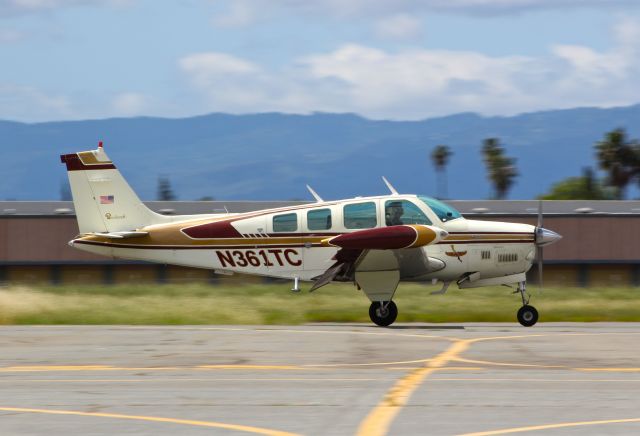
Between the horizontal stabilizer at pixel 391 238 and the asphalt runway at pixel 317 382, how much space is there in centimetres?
155

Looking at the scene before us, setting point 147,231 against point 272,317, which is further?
point 272,317

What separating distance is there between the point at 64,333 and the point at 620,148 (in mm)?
76413

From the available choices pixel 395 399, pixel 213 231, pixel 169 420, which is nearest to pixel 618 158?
pixel 213 231

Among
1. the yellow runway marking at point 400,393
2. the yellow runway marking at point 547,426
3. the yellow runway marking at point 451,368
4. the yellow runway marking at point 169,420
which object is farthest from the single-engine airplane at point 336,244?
the yellow runway marking at point 547,426

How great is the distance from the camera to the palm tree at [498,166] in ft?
308

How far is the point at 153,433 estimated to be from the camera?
8523 millimetres

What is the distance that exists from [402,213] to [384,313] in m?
1.88

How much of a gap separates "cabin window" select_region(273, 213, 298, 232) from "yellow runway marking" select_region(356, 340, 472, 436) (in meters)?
5.83

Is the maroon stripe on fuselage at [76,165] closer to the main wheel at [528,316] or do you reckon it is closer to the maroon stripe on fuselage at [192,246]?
the maroon stripe on fuselage at [192,246]

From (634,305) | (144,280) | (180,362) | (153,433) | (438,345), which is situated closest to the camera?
(153,433)

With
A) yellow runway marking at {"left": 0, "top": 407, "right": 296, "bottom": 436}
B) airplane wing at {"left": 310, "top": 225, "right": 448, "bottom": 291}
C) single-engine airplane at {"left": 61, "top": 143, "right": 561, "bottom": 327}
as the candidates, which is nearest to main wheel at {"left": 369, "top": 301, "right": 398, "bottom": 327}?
single-engine airplane at {"left": 61, "top": 143, "right": 561, "bottom": 327}

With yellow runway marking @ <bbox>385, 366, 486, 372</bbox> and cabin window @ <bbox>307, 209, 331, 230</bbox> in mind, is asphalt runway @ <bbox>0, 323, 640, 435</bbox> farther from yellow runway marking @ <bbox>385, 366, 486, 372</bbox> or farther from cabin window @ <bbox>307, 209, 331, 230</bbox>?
cabin window @ <bbox>307, 209, 331, 230</bbox>

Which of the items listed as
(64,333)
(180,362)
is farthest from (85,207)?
(180,362)

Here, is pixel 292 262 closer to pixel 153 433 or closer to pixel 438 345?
pixel 438 345
